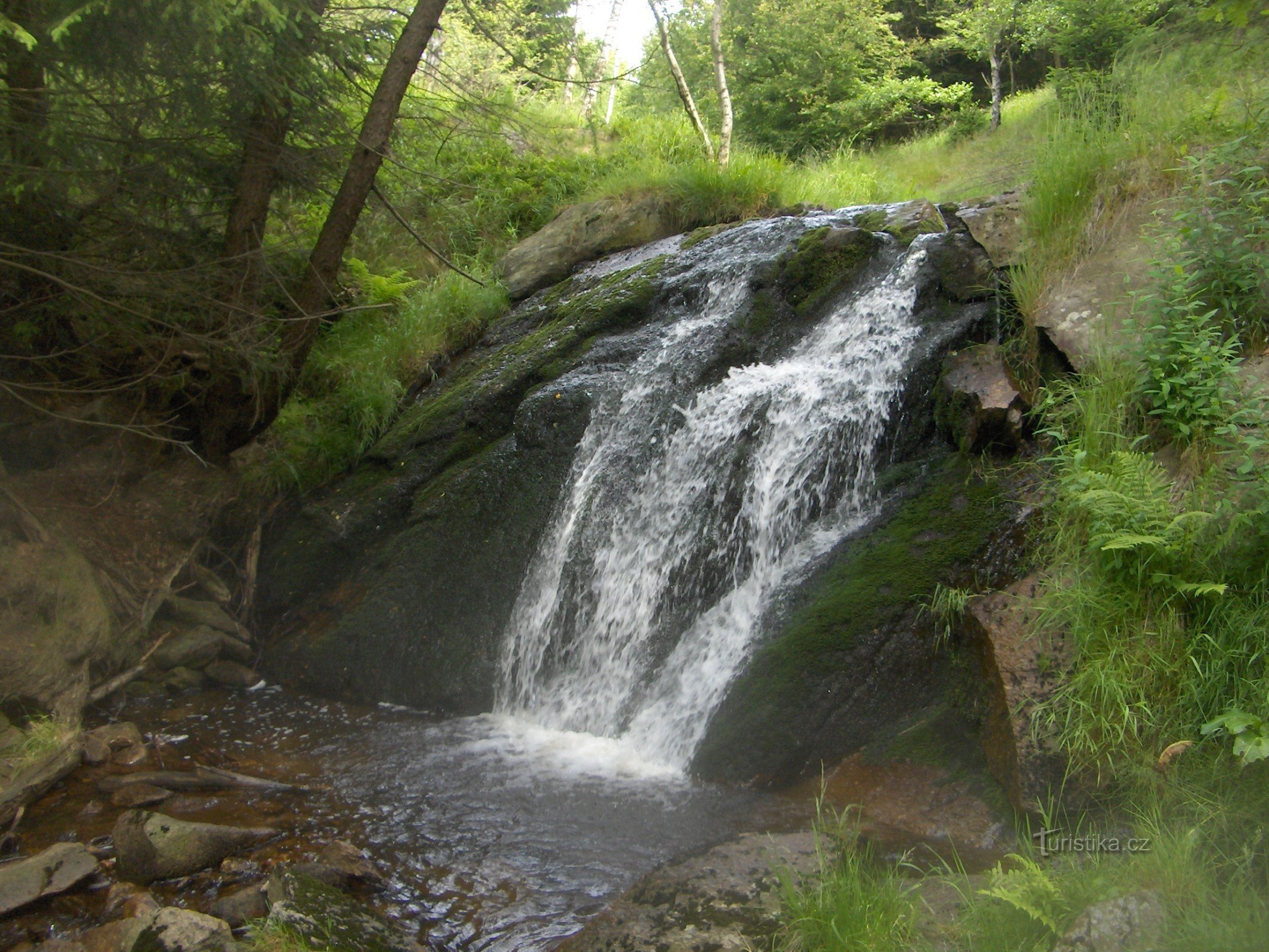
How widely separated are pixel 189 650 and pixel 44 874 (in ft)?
9.97

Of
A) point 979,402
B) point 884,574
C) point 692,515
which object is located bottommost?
point 884,574

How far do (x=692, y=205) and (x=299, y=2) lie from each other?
537 centimetres

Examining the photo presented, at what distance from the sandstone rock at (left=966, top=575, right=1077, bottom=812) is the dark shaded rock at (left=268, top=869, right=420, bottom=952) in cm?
278

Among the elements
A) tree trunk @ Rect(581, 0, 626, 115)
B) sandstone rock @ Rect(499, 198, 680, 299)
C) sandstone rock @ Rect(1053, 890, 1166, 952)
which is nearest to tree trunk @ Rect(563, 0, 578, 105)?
tree trunk @ Rect(581, 0, 626, 115)

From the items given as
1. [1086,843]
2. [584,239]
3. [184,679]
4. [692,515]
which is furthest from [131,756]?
[584,239]

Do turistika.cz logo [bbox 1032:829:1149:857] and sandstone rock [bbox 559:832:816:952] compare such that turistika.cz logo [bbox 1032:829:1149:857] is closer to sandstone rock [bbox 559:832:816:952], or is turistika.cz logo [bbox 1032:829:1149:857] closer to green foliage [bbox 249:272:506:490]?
sandstone rock [bbox 559:832:816:952]

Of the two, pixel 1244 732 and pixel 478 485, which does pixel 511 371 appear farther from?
pixel 1244 732

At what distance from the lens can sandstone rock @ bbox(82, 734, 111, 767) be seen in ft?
17.2

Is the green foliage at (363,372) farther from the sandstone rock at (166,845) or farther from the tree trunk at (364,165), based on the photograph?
the sandstone rock at (166,845)

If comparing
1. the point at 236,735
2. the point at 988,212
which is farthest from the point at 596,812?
the point at 988,212

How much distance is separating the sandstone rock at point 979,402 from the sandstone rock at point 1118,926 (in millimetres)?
3059

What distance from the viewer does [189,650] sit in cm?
679

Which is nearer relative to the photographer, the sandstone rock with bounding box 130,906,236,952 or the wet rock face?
the sandstone rock with bounding box 130,906,236,952

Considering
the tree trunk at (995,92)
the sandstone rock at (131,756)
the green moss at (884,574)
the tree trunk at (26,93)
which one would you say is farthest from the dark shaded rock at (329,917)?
the tree trunk at (995,92)
